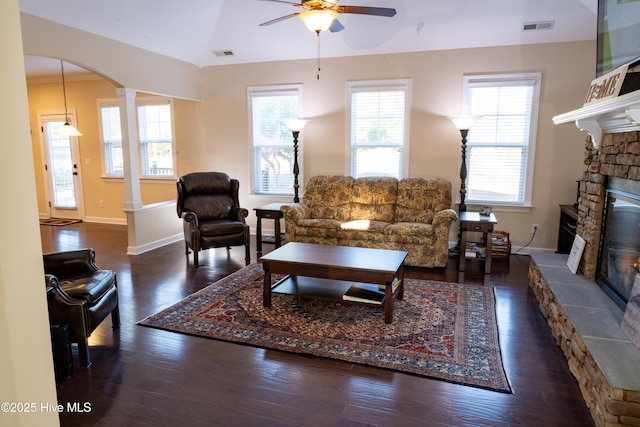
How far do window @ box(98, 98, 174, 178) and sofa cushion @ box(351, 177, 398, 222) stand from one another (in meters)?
3.50

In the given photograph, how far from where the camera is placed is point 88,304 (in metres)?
2.79

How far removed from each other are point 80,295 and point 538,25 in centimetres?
542

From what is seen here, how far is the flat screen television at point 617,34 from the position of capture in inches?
101

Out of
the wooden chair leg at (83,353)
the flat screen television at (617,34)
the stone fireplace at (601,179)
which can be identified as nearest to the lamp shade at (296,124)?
the stone fireplace at (601,179)

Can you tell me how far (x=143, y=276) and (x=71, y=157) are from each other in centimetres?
465

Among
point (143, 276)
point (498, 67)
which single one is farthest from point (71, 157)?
point (498, 67)

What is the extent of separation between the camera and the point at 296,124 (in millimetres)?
5914

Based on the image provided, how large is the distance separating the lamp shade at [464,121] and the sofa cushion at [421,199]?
0.71 meters

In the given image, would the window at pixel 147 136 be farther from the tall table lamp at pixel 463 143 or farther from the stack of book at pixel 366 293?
the stack of book at pixel 366 293

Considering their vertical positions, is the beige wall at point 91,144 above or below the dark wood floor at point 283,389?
above

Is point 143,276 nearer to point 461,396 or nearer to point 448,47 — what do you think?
point 461,396

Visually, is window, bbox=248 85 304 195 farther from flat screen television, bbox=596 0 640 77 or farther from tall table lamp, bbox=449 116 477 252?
flat screen television, bbox=596 0 640 77

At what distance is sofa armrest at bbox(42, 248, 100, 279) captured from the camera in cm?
307

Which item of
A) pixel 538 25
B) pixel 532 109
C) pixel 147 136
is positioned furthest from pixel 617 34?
pixel 147 136
